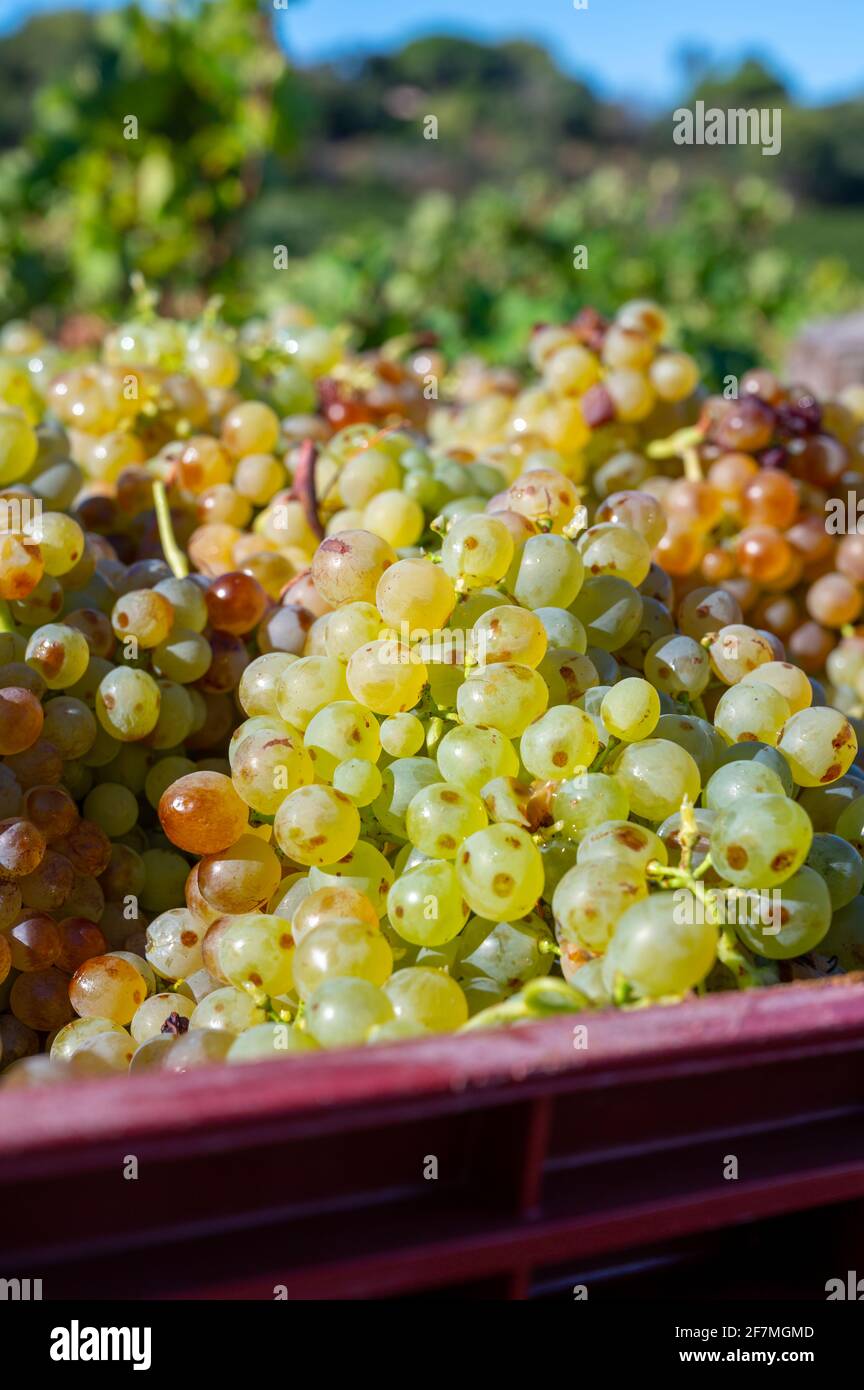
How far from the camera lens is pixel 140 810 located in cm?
112

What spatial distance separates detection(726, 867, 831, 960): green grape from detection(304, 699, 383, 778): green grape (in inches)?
12.6

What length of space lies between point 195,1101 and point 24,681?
1.74 ft

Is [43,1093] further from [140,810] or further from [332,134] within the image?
[332,134]

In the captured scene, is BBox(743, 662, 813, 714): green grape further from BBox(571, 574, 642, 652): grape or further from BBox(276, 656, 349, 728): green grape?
BBox(276, 656, 349, 728): green grape

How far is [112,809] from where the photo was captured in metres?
1.04

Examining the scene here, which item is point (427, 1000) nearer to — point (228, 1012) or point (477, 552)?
point (228, 1012)

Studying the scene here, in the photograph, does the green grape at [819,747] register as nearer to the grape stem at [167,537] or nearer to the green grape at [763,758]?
the green grape at [763,758]

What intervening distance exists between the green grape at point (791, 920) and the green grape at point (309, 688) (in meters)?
0.38

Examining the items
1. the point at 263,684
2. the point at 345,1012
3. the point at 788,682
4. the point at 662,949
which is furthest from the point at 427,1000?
the point at 788,682

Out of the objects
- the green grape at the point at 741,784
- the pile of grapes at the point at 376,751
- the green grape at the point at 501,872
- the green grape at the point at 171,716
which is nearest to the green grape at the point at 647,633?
the pile of grapes at the point at 376,751

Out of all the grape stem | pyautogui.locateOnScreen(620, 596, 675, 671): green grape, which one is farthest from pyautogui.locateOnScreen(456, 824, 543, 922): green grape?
the grape stem

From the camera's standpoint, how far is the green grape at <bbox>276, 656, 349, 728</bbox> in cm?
96

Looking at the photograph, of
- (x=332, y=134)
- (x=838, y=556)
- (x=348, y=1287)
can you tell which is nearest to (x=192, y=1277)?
(x=348, y=1287)

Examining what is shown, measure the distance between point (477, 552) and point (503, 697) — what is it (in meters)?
0.15
